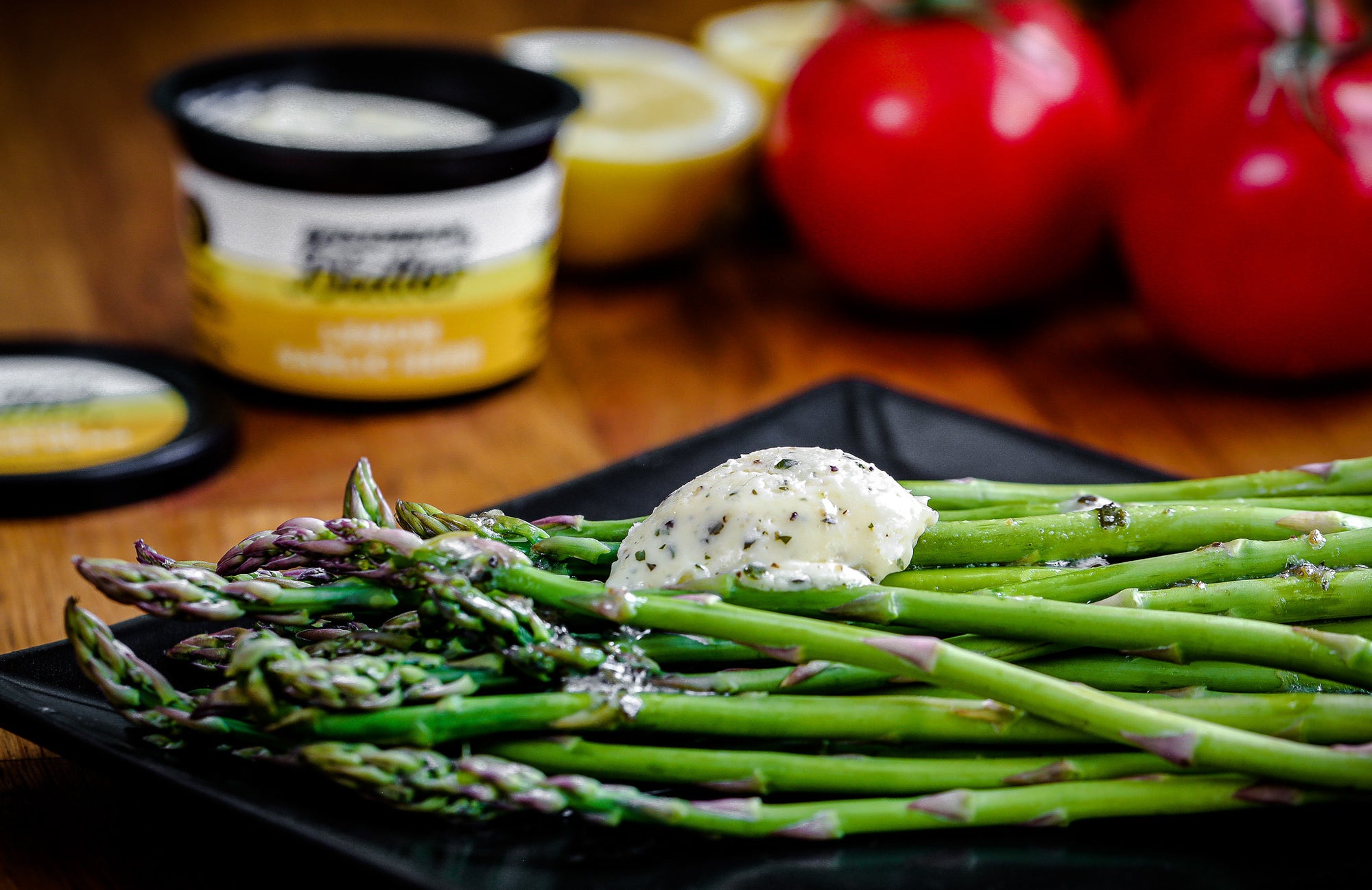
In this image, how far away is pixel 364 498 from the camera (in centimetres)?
115

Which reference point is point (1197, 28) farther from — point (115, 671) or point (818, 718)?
point (115, 671)

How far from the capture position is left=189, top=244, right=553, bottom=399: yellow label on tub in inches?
67.8

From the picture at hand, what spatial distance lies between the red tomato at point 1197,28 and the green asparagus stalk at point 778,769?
1.23 metres

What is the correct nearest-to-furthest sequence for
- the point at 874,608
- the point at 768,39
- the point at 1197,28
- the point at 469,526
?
the point at 874,608 → the point at 469,526 → the point at 1197,28 → the point at 768,39

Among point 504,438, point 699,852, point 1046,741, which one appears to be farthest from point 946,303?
point 699,852

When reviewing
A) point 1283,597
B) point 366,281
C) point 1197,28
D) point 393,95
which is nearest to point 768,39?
point 1197,28

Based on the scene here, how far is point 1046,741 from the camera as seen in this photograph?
1020 mm

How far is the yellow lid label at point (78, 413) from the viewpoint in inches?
63.1

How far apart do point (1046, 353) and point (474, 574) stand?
133 centimetres

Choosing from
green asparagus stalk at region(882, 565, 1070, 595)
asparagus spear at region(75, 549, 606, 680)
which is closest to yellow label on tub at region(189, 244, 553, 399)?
asparagus spear at region(75, 549, 606, 680)

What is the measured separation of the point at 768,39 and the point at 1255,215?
1121mm

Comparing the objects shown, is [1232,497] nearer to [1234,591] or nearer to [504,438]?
[1234,591]

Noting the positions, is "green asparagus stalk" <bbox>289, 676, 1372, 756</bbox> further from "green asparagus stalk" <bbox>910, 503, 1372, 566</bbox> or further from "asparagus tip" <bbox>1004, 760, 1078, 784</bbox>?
"green asparagus stalk" <bbox>910, 503, 1372, 566</bbox>

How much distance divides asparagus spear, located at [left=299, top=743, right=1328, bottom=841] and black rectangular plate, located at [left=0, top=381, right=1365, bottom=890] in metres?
0.02
